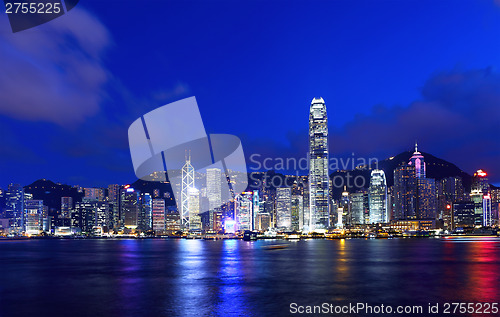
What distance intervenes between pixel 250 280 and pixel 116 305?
21.6 metres

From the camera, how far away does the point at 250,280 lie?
204 feet

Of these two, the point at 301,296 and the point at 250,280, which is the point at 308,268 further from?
the point at 301,296

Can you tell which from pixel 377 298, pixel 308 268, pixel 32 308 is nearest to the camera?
pixel 32 308

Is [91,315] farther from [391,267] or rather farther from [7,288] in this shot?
[391,267]

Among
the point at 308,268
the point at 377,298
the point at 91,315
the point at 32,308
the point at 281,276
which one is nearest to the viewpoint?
the point at 91,315

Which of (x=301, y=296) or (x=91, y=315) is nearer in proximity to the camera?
(x=91, y=315)

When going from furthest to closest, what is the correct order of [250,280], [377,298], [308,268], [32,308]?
[308,268] < [250,280] < [377,298] < [32,308]

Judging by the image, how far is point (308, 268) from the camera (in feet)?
259

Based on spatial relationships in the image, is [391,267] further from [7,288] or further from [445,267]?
[7,288]

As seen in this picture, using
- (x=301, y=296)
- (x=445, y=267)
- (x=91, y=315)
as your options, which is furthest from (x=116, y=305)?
(x=445, y=267)

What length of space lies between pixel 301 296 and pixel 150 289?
17.2 metres

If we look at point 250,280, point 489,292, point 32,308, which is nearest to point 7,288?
point 32,308

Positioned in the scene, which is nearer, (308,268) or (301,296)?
(301,296)

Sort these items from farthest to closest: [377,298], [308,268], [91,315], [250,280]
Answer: [308,268] < [250,280] < [377,298] < [91,315]
